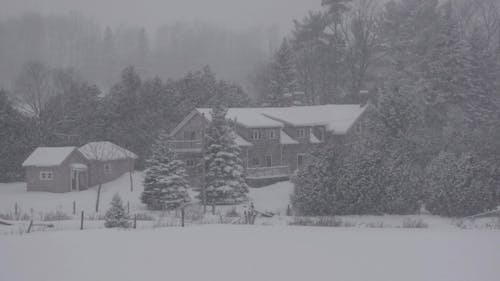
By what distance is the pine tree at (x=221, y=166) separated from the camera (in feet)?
92.2

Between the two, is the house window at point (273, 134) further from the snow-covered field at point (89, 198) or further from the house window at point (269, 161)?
the snow-covered field at point (89, 198)

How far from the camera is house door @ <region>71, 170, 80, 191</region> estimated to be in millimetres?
27703

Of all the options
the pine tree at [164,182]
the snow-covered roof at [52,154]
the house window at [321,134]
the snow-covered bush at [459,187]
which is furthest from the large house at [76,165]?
the snow-covered bush at [459,187]

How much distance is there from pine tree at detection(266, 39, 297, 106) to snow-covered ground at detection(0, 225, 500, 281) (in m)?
35.8

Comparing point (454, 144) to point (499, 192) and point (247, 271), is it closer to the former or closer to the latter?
point (499, 192)

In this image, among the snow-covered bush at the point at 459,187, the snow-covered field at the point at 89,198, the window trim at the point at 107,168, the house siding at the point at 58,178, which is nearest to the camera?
the snow-covered field at the point at 89,198

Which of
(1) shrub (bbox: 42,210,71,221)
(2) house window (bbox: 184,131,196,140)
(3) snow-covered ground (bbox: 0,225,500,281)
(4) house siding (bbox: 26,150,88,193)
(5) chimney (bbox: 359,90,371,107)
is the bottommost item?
(3) snow-covered ground (bbox: 0,225,500,281)

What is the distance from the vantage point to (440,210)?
22.5m

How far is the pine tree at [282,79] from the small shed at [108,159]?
57.0 ft

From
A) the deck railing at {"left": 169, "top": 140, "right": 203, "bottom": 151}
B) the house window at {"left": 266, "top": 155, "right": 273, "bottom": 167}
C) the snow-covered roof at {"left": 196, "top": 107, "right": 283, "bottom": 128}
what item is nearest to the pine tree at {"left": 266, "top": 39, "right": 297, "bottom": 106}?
the snow-covered roof at {"left": 196, "top": 107, "right": 283, "bottom": 128}

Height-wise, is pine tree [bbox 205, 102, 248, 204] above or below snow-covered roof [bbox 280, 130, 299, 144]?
below

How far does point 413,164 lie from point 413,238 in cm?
1406

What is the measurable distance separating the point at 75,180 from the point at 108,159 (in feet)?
13.5

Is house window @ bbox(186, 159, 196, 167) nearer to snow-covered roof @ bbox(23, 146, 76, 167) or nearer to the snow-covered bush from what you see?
snow-covered roof @ bbox(23, 146, 76, 167)
